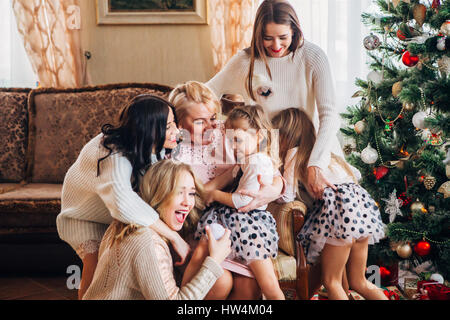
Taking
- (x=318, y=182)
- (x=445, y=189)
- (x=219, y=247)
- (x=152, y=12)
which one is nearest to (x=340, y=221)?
(x=318, y=182)

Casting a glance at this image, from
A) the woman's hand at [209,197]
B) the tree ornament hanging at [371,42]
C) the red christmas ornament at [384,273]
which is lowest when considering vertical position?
the red christmas ornament at [384,273]

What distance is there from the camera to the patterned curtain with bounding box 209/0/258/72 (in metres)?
2.51

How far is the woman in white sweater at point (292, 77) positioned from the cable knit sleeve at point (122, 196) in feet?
1.63

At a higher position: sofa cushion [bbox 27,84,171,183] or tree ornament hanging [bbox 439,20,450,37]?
tree ornament hanging [bbox 439,20,450,37]

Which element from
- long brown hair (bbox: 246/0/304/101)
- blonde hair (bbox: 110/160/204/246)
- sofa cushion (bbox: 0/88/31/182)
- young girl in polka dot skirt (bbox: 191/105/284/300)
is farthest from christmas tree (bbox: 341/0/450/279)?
sofa cushion (bbox: 0/88/31/182)

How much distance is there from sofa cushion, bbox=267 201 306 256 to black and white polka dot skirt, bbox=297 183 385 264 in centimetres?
4

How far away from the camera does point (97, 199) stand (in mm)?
1450

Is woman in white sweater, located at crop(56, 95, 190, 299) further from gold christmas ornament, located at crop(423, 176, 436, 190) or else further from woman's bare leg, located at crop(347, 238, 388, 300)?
gold christmas ornament, located at crop(423, 176, 436, 190)

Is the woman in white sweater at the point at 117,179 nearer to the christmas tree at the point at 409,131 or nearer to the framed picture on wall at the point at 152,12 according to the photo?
the christmas tree at the point at 409,131

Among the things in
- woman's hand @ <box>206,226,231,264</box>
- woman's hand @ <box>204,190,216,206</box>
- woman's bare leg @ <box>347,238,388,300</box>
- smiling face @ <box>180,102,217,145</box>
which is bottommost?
woman's bare leg @ <box>347,238,388,300</box>

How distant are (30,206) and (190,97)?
1.29 m

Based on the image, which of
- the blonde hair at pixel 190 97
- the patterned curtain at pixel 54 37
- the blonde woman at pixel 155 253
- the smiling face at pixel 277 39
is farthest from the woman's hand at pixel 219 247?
the patterned curtain at pixel 54 37

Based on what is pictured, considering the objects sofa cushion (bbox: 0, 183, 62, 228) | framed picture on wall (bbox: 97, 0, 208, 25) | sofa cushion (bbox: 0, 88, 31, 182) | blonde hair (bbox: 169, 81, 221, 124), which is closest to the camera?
blonde hair (bbox: 169, 81, 221, 124)

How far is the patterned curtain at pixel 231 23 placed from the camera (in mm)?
2512
